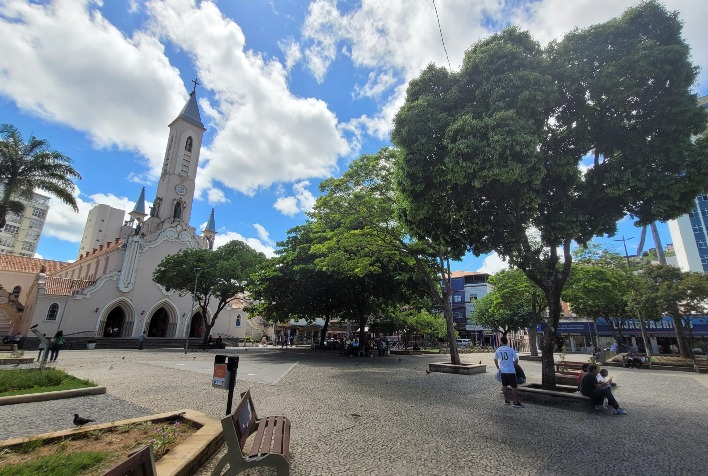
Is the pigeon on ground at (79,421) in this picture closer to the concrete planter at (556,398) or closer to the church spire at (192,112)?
the concrete planter at (556,398)

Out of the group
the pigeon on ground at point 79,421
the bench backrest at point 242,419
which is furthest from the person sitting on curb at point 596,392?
the pigeon on ground at point 79,421

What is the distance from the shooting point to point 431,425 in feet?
20.5

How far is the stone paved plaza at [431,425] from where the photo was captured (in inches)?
179

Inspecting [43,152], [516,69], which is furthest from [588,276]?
[43,152]

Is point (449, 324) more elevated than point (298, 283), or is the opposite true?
point (298, 283)

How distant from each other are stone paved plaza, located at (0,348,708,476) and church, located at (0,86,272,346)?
20.4 meters

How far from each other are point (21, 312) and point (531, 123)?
4782cm

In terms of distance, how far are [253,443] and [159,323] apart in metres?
47.0

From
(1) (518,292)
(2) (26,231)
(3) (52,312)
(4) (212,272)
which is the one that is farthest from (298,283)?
(2) (26,231)

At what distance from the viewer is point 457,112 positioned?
30.5 ft

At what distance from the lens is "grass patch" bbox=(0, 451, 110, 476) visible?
348 centimetres

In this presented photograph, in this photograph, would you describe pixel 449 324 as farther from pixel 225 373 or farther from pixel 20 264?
pixel 20 264

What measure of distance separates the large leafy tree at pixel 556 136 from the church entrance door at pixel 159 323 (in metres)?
42.7

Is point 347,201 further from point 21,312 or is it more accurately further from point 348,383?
point 21,312
